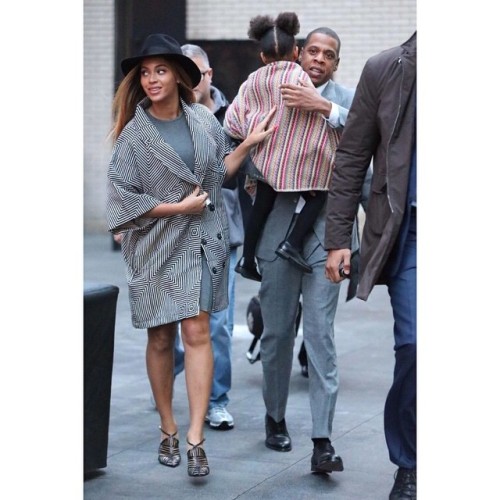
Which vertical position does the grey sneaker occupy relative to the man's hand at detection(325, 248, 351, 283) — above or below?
below

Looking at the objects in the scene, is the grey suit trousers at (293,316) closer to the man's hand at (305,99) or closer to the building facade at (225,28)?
the man's hand at (305,99)

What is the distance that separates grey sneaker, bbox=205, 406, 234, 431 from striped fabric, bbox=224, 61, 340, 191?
1.40m

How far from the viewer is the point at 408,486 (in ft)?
16.0

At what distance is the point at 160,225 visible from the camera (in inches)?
215

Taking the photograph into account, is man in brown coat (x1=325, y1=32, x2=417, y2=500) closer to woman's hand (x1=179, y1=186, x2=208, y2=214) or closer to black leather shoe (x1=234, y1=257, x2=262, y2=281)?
woman's hand (x1=179, y1=186, x2=208, y2=214)

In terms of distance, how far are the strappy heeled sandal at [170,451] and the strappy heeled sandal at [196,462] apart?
11.3 inches

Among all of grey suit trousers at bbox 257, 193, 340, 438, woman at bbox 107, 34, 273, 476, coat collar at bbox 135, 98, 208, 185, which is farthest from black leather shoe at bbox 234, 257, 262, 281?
coat collar at bbox 135, 98, 208, 185

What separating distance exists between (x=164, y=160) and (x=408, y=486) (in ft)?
5.38

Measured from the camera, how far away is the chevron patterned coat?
5.41 meters

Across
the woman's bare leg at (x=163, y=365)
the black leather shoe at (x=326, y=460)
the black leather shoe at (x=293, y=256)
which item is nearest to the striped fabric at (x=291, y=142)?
the black leather shoe at (x=293, y=256)

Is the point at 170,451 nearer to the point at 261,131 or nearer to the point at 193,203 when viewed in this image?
the point at 193,203
